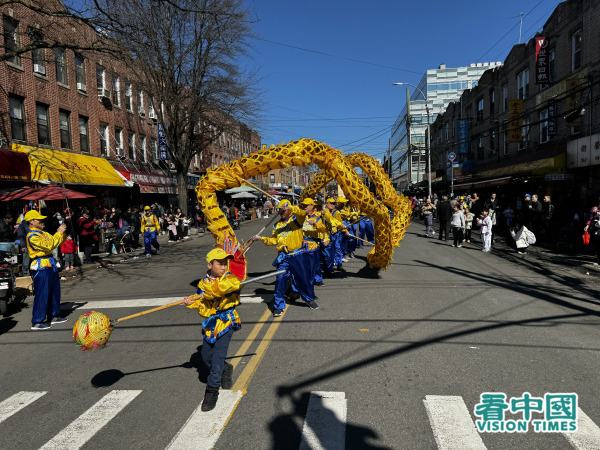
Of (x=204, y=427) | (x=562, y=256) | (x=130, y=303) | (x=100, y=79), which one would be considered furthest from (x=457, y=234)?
(x=100, y=79)

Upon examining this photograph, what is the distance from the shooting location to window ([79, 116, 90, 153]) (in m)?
20.9

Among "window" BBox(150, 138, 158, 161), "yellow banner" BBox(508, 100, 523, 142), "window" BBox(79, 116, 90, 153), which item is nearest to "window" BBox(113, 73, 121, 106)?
"window" BBox(79, 116, 90, 153)

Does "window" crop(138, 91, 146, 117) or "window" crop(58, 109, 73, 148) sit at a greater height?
"window" crop(138, 91, 146, 117)

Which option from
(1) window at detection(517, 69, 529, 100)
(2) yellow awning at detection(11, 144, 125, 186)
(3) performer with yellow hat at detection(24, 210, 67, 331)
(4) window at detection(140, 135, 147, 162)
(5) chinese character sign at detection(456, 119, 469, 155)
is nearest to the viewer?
(3) performer with yellow hat at detection(24, 210, 67, 331)

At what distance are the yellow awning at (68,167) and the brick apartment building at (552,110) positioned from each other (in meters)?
18.1

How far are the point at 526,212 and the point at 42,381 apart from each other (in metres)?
15.8

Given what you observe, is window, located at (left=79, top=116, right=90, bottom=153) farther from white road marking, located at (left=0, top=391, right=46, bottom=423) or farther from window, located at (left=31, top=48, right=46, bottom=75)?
white road marking, located at (left=0, top=391, right=46, bottom=423)

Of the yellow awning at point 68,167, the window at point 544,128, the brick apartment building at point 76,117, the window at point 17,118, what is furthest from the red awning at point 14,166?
the window at point 544,128

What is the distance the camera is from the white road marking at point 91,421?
324 cm

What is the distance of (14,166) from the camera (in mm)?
13875

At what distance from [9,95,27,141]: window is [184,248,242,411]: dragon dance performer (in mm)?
16830

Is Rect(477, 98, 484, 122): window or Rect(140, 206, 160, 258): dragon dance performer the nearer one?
Rect(140, 206, 160, 258): dragon dance performer

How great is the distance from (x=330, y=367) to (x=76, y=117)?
2069cm

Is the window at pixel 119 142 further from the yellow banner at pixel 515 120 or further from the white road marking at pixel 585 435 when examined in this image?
the white road marking at pixel 585 435
